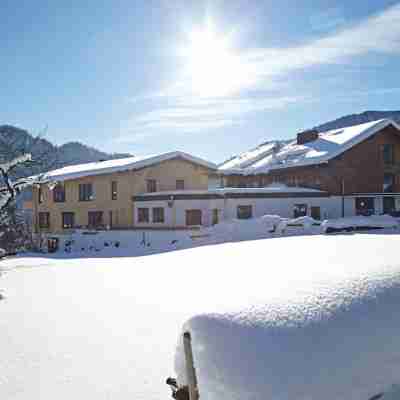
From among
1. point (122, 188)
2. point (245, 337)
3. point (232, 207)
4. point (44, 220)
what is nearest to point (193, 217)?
point (232, 207)

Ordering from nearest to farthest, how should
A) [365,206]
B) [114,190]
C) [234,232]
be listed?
1. [234,232]
2. [114,190]
3. [365,206]

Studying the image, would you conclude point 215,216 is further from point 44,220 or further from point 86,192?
point 44,220

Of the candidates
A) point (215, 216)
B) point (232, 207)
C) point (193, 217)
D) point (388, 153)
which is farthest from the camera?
point (388, 153)

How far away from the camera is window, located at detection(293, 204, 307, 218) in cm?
2964

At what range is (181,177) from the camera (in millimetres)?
32344

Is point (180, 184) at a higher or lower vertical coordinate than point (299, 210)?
higher

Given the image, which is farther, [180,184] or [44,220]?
[44,220]

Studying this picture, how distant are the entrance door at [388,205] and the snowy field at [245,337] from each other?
27.3m

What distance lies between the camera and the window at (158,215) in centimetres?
2799

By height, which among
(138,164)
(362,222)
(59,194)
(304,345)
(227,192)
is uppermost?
(138,164)

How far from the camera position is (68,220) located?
113 feet

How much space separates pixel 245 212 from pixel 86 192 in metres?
13.2

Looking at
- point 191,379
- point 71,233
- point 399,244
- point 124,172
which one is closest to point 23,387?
point 191,379

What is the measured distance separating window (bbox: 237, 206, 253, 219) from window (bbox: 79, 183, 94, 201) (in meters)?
12.0
